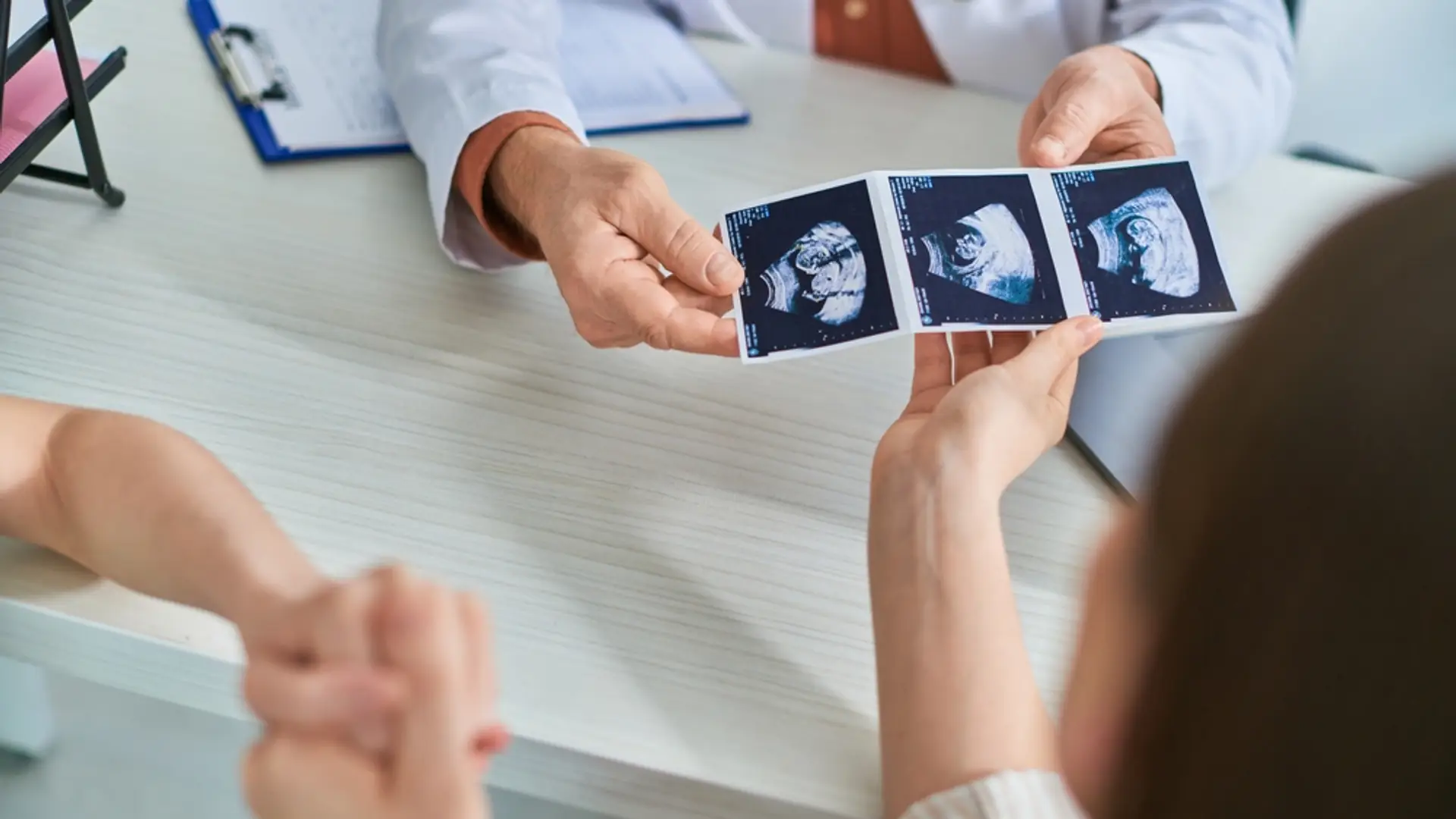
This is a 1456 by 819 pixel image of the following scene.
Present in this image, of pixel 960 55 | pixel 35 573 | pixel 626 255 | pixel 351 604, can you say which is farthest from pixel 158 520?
pixel 960 55

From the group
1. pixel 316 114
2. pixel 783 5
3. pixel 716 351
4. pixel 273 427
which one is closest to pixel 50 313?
pixel 273 427

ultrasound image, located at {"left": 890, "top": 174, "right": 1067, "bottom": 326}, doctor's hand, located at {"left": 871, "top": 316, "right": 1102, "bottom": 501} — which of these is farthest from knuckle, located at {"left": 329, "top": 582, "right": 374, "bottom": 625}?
ultrasound image, located at {"left": 890, "top": 174, "right": 1067, "bottom": 326}

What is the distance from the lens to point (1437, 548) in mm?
289

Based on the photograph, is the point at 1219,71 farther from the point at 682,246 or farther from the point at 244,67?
the point at 244,67

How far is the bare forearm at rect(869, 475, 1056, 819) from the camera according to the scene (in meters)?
0.56

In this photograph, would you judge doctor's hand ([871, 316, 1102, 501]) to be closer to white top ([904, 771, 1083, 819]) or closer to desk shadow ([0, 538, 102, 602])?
white top ([904, 771, 1083, 819])

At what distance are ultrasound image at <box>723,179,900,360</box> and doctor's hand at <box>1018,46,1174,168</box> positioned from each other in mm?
176

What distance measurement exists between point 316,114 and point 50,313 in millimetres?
289

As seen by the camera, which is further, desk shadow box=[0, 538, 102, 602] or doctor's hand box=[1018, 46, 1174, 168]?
doctor's hand box=[1018, 46, 1174, 168]

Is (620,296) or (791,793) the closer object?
(791,793)

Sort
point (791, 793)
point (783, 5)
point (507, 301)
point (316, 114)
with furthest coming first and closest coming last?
point (783, 5), point (316, 114), point (507, 301), point (791, 793)

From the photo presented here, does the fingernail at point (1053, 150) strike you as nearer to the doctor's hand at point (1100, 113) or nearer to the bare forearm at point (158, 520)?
the doctor's hand at point (1100, 113)

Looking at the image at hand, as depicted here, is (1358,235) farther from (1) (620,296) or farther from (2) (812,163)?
(2) (812,163)

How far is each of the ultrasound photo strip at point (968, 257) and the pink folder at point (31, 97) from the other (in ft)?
1.60
